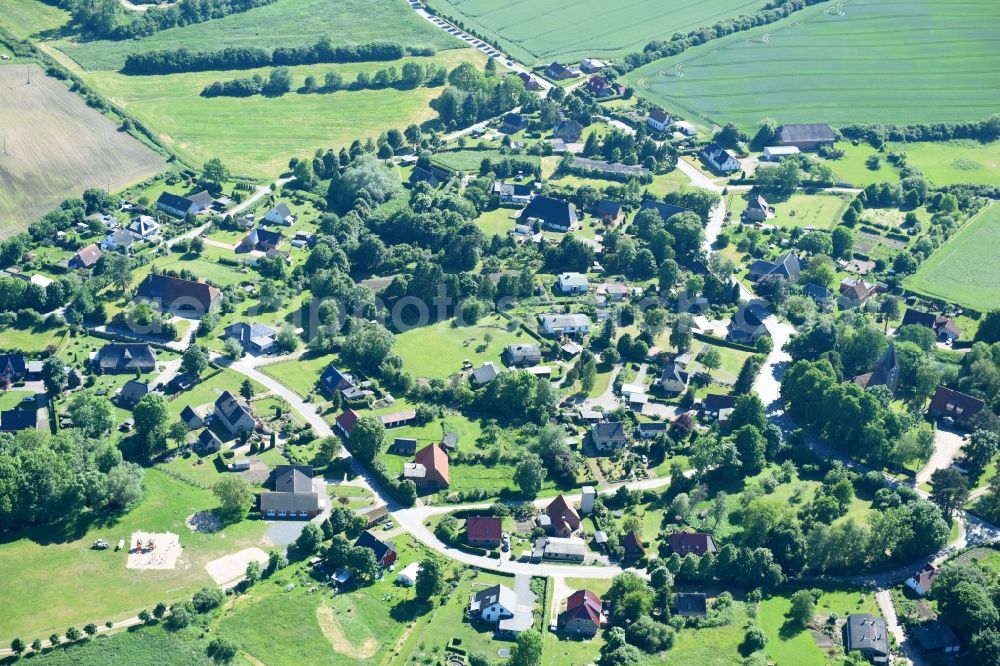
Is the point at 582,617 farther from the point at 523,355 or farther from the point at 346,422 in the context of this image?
the point at 523,355

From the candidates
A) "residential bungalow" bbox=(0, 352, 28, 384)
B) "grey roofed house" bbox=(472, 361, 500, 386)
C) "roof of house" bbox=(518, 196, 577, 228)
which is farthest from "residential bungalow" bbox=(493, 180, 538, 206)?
"residential bungalow" bbox=(0, 352, 28, 384)

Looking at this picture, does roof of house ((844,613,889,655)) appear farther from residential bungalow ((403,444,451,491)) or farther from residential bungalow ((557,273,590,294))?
residential bungalow ((557,273,590,294))

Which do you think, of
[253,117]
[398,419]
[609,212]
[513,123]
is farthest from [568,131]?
[398,419]

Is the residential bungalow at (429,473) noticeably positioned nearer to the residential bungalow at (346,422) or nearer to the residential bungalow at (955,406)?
the residential bungalow at (346,422)

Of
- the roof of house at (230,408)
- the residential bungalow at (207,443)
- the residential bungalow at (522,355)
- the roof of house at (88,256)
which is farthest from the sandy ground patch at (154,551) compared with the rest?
the roof of house at (88,256)

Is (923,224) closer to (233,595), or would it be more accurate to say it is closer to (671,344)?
(671,344)

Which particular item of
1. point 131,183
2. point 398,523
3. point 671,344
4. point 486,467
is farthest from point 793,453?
point 131,183
